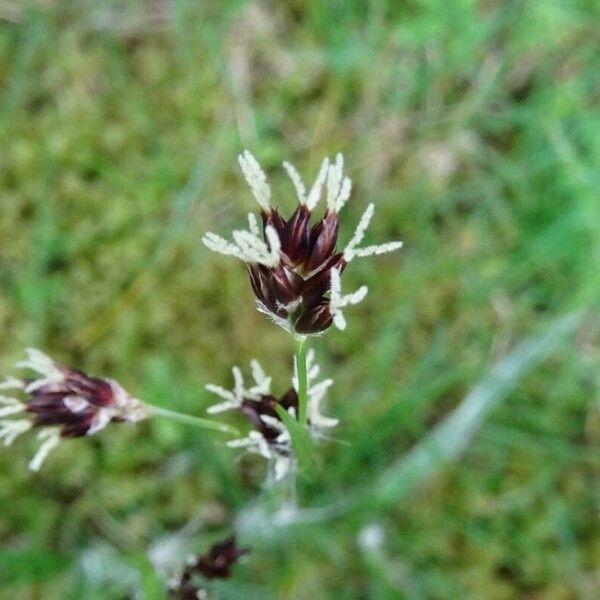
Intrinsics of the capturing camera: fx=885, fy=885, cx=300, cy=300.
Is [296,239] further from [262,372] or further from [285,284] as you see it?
[262,372]

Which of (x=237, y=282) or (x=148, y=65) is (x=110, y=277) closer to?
(x=237, y=282)

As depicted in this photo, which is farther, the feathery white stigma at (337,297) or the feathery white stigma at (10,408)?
the feathery white stigma at (10,408)

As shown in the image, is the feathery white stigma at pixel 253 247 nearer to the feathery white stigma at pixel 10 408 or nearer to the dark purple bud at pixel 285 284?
the dark purple bud at pixel 285 284

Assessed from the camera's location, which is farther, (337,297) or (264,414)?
(264,414)

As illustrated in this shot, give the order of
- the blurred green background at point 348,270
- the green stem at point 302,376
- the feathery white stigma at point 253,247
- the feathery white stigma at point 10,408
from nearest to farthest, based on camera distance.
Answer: the feathery white stigma at point 253,247
the green stem at point 302,376
the feathery white stigma at point 10,408
the blurred green background at point 348,270

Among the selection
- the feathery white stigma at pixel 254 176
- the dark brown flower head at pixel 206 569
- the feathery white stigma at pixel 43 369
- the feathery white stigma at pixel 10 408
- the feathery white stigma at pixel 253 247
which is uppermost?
the feathery white stigma at pixel 254 176

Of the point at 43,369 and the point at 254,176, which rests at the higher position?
the point at 254,176

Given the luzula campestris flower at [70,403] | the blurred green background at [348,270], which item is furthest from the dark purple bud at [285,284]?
the blurred green background at [348,270]

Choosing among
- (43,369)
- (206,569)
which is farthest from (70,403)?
(206,569)
